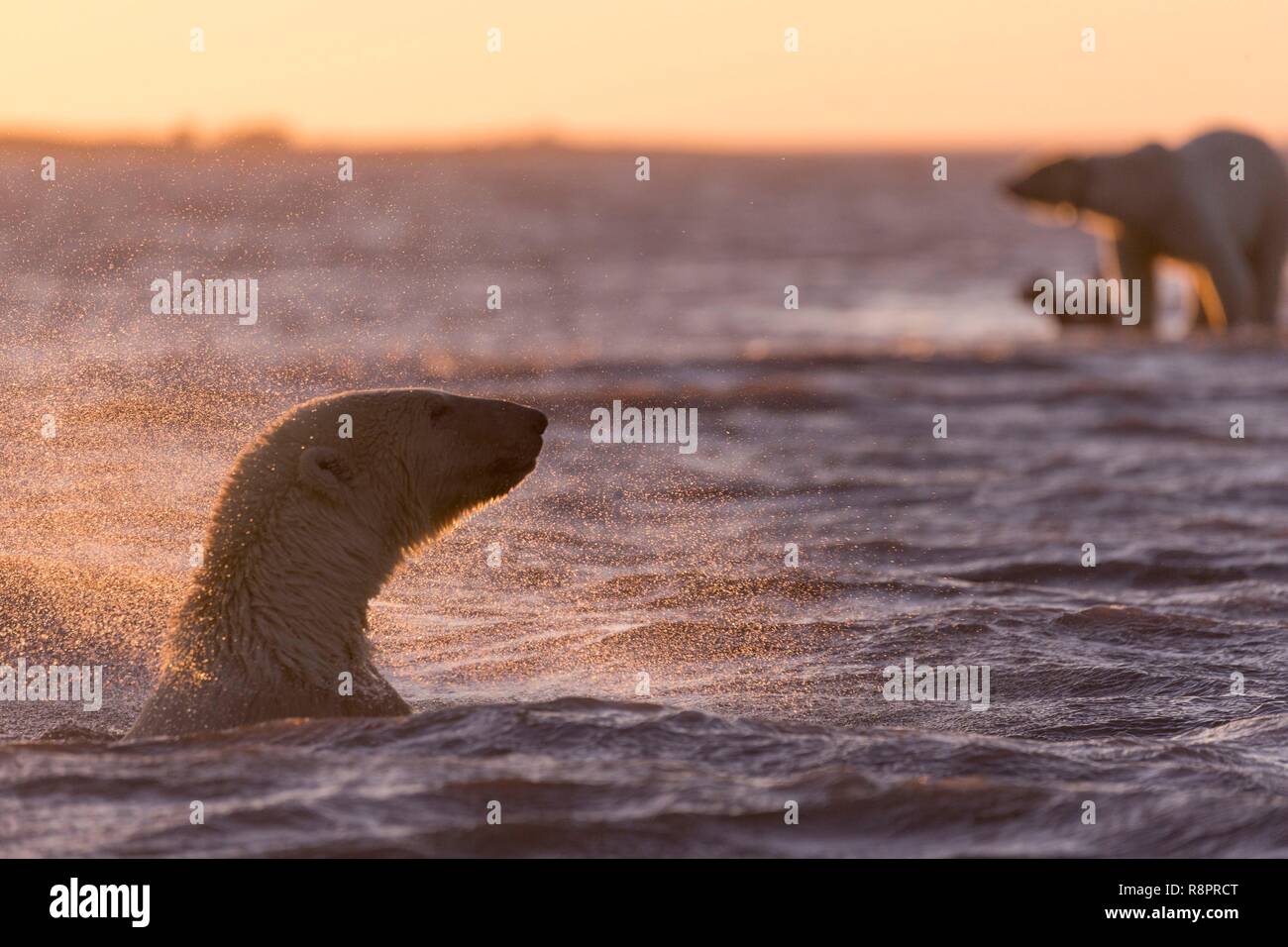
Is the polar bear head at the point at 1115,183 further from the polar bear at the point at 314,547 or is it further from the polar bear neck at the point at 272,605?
the polar bear neck at the point at 272,605

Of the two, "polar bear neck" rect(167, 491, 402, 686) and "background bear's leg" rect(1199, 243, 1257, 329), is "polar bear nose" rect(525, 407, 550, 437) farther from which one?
"background bear's leg" rect(1199, 243, 1257, 329)

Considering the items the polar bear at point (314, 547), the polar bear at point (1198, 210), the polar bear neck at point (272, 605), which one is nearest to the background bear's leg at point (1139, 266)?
the polar bear at point (1198, 210)

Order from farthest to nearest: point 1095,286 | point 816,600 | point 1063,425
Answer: point 1095,286
point 1063,425
point 816,600

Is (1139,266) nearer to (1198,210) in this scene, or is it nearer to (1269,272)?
(1198,210)

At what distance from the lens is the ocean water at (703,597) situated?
552cm

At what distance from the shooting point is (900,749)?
623cm

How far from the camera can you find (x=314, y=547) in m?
6.23

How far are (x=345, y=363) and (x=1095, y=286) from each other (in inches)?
509

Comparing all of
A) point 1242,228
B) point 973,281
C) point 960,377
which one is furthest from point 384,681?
point 973,281

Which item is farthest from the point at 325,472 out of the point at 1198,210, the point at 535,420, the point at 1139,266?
the point at 1139,266

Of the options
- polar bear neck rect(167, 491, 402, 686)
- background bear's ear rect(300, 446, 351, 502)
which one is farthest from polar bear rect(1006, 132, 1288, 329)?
polar bear neck rect(167, 491, 402, 686)

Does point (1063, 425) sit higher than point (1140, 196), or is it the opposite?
point (1140, 196)

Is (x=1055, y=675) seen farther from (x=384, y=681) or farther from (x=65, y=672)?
(x=65, y=672)

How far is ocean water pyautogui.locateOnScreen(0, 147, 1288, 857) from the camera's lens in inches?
217
